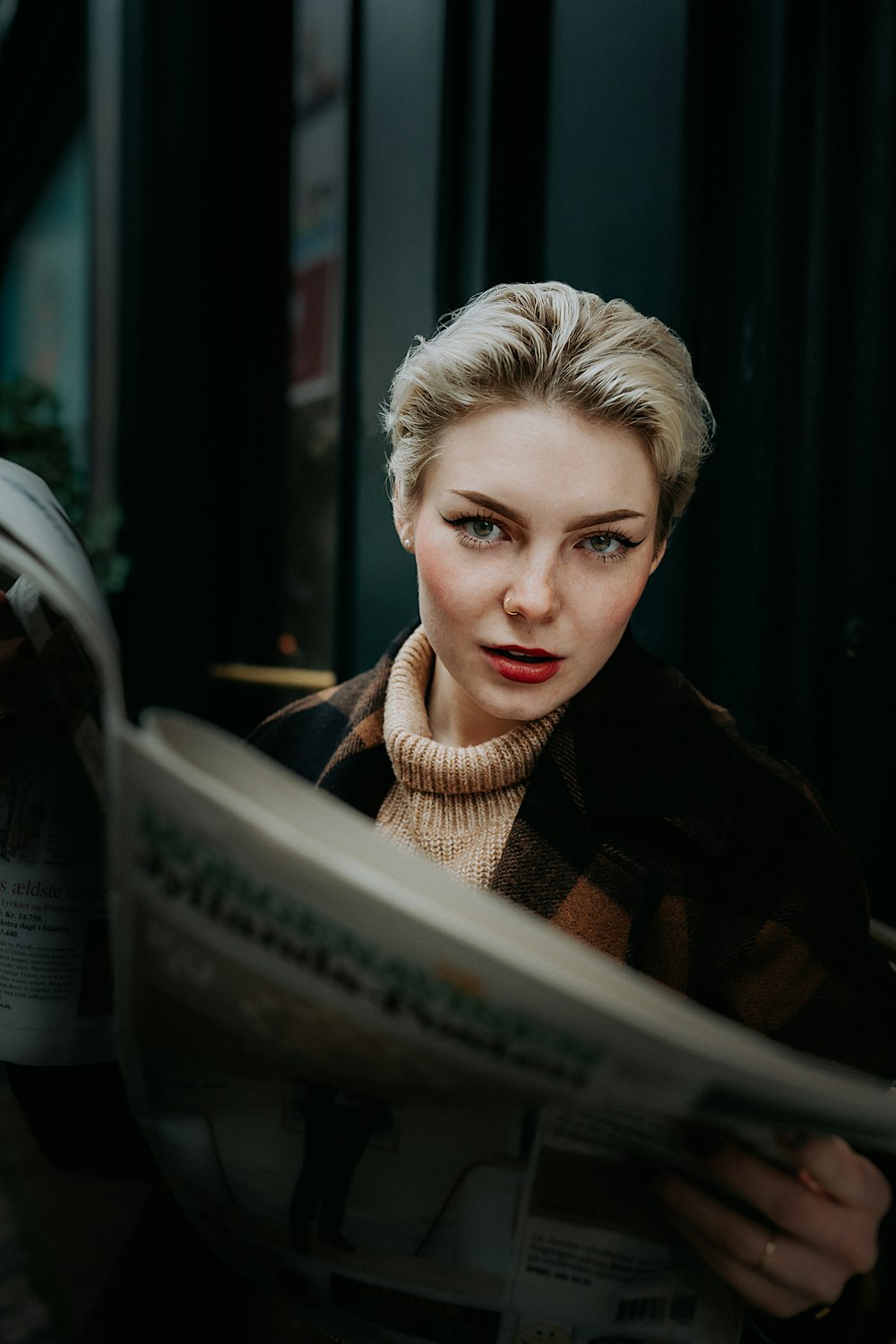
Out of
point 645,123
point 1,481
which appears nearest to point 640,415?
point 1,481

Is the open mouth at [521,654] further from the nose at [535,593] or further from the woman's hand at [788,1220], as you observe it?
the woman's hand at [788,1220]

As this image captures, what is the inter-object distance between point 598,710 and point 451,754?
0.18 metres

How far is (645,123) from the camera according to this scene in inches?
68.6

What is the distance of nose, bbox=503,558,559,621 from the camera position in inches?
39.0

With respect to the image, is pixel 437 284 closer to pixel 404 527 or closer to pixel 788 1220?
pixel 404 527

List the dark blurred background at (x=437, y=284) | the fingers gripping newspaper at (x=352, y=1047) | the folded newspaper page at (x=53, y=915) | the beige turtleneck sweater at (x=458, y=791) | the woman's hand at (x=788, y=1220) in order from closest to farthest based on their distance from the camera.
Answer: the fingers gripping newspaper at (x=352, y=1047)
the woman's hand at (x=788, y=1220)
the folded newspaper page at (x=53, y=915)
the beige turtleneck sweater at (x=458, y=791)
the dark blurred background at (x=437, y=284)

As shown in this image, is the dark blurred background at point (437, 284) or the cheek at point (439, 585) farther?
the dark blurred background at point (437, 284)

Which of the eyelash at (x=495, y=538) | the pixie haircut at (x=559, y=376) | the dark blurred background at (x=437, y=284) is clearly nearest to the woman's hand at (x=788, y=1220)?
the eyelash at (x=495, y=538)

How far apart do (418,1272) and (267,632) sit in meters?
2.42

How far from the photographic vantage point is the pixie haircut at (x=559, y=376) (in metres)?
1.03

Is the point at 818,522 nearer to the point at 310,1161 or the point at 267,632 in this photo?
the point at 310,1161

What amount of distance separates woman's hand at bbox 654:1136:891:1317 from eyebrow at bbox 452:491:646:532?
0.59m

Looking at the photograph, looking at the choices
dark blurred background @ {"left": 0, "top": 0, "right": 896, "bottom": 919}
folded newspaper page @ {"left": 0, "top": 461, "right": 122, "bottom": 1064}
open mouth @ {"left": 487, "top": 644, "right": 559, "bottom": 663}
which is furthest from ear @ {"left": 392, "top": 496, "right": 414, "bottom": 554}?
dark blurred background @ {"left": 0, "top": 0, "right": 896, "bottom": 919}

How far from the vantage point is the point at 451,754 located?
1.17m
